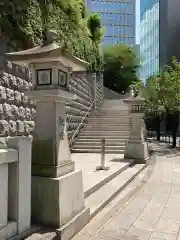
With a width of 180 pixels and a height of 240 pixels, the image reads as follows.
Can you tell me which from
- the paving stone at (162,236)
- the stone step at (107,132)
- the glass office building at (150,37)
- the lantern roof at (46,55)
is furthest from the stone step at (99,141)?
the glass office building at (150,37)

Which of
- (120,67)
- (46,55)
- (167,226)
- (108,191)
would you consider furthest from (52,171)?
(120,67)

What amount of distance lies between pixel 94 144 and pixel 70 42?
466 cm

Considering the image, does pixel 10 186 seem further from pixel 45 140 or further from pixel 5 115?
pixel 5 115

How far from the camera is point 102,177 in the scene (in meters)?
6.84

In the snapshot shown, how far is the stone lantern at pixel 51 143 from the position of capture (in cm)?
366

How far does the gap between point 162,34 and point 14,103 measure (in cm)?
4323

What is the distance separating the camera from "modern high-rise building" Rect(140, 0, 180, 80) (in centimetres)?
4412

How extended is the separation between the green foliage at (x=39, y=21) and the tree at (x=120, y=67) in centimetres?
1884

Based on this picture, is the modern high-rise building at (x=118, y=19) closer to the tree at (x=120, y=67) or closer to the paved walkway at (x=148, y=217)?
the tree at (x=120, y=67)

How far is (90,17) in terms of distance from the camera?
62.3ft

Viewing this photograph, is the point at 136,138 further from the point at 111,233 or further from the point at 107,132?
the point at 111,233

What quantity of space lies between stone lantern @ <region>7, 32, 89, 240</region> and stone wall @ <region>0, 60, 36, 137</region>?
2846mm

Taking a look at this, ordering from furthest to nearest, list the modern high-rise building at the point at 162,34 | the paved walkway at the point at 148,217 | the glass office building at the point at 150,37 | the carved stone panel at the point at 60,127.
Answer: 1. the glass office building at the point at 150,37
2. the modern high-rise building at the point at 162,34
3. the paved walkway at the point at 148,217
4. the carved stone panel at the point at 60,127

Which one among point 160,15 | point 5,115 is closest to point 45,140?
point 5,115
